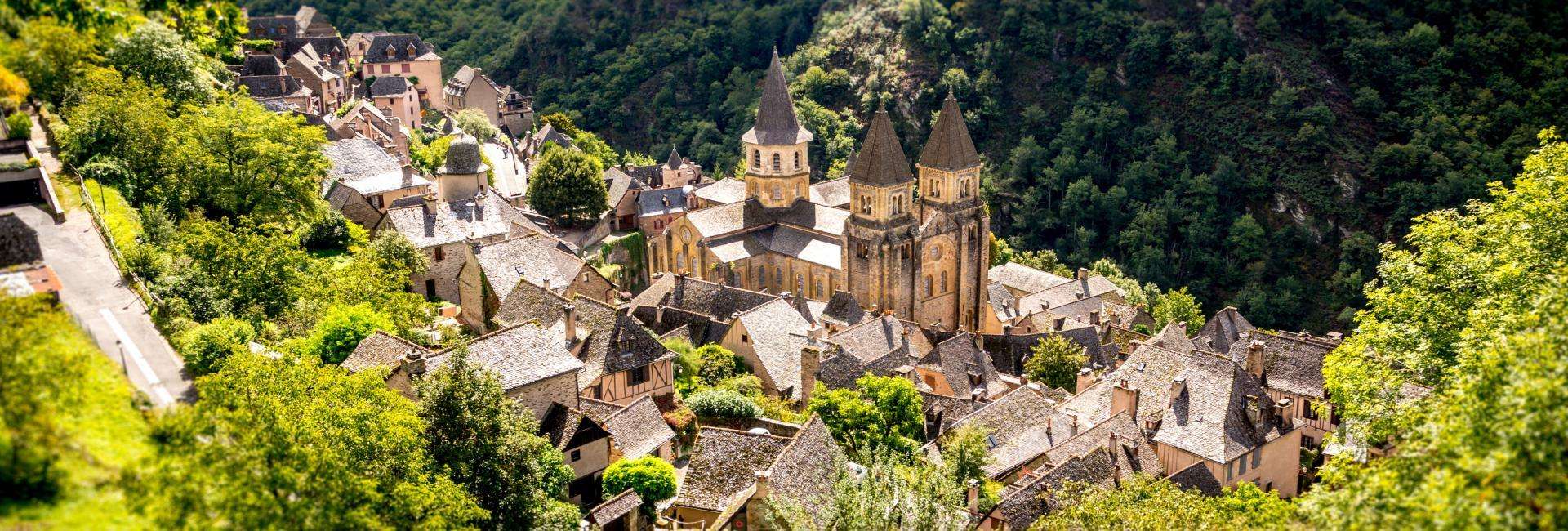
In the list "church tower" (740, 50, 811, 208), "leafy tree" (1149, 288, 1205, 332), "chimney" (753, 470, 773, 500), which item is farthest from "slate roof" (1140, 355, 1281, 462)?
"church tower" (740, 50, 811, 208)

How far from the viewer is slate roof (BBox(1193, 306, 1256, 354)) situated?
53531 millimetres

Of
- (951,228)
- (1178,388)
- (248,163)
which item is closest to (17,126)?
(248,163)

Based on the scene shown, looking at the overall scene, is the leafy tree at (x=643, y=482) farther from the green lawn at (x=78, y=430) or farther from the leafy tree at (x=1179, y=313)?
the leafy tree at (x=1179, y=313)

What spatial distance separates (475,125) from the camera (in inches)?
3344

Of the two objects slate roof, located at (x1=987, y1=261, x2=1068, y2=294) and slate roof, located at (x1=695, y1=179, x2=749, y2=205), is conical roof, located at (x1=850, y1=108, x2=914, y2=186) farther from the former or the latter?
slate roof, located at (x1=987, y1=261, x2=1068, y2=294)

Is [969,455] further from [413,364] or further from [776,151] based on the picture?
[776,151]

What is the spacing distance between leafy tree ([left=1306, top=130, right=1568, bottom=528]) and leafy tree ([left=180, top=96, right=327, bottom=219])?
3710 centimetres

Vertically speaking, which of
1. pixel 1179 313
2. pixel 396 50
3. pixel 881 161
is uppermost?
pixel 396 50

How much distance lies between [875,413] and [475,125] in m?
55.8

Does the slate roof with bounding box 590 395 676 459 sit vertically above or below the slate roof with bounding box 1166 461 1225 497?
above

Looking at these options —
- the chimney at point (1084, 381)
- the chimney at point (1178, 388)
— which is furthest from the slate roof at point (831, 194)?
the chimney at point (1178, 388)

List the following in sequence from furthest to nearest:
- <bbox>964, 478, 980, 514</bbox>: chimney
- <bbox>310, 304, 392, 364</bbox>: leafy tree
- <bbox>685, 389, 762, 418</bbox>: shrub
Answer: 1. <bbox>685, 389, 762, 418</bbox>: shrub
2. <bbox>310, 304, 392, 364</bbox>: leafy tree
3. <bbox>964, 478, 980, 514</bbox>: chimney

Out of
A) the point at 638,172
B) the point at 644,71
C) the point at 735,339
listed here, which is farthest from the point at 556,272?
the point at 644,71

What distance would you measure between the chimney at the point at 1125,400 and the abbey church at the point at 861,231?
53.5 feet
